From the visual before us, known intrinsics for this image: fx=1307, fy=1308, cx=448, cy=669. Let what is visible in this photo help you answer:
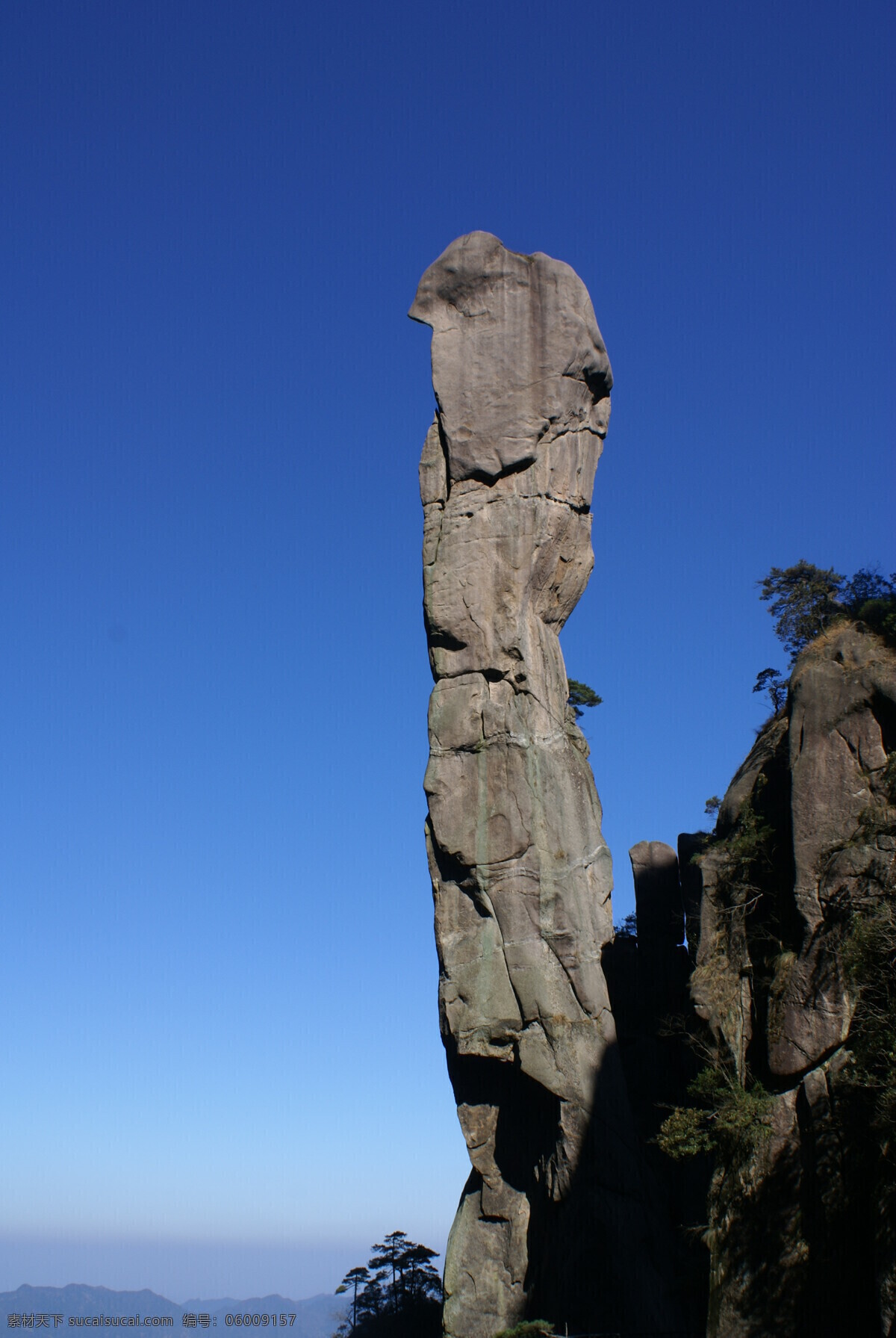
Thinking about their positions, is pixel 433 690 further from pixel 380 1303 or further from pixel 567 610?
pixel 380 1303

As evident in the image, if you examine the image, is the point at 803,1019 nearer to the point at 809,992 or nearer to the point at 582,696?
the point at 809,992

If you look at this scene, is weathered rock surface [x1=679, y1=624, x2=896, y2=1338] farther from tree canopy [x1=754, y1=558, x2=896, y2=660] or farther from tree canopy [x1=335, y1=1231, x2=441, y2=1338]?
tree canopy [x1=335, y1=1231, x2=441, y2=1338]

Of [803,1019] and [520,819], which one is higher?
[520,819]

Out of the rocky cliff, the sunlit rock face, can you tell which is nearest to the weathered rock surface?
the rocky cliff

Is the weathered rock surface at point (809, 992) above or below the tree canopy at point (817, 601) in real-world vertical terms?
below

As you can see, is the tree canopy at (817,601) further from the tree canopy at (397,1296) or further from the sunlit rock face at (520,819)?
the tree canopy at (397,1296)

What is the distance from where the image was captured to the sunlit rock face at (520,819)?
34.8 meters

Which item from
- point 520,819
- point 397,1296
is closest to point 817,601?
point 520,819

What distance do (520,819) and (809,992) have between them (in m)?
11.3

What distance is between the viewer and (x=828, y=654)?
106 ft

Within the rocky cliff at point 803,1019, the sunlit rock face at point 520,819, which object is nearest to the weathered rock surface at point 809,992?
the rocky cliff at point 803,1019

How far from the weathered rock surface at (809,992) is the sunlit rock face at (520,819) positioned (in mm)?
4924

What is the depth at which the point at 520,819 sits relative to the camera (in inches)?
1495

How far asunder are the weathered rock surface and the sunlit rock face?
4.92 metres
